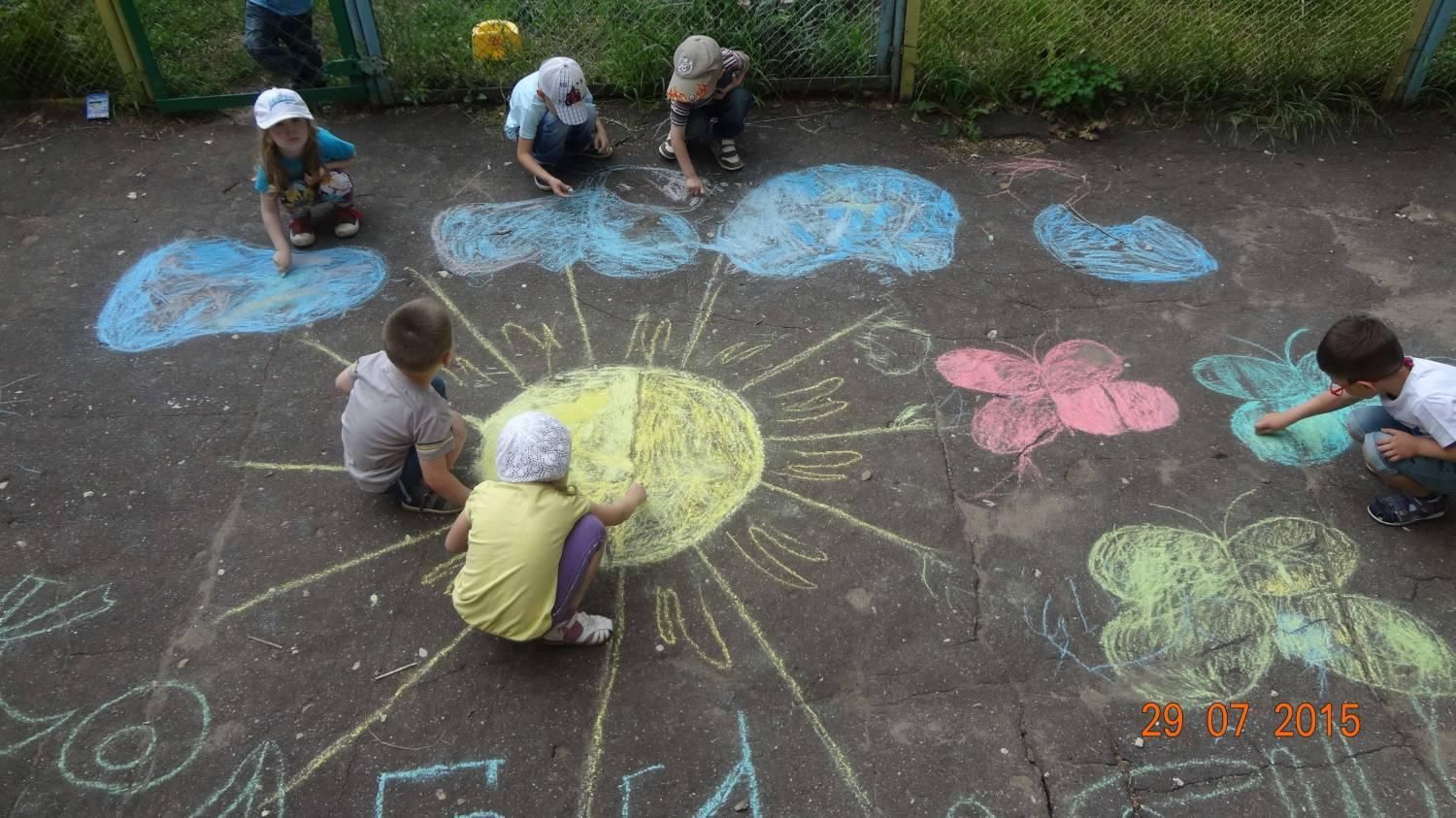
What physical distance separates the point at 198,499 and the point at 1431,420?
3901mm

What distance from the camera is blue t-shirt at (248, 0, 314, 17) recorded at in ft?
16.0

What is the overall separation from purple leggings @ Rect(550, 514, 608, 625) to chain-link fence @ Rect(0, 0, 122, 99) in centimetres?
439

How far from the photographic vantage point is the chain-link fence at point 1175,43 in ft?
16.5

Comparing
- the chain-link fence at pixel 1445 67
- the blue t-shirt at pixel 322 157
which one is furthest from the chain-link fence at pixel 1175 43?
the blue t-shirt at pixel 322 157

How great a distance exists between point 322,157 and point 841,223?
7.71 ft

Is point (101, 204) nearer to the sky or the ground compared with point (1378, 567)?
nearer to the sky

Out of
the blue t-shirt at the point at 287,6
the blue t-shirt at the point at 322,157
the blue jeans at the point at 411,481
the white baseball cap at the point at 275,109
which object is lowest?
the blue jeans at the point at 411,481

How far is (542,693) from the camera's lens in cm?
264

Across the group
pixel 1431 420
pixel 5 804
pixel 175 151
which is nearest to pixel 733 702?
pixel 5 804

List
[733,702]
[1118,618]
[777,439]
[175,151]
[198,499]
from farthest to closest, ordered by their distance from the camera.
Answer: [175,151]
[777,439]
[198,499]
[1118,618]
[733,702]

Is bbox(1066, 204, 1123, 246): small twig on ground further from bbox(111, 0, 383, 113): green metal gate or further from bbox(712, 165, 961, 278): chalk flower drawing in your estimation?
bbox(111, 0, 383, 113): green metal gate

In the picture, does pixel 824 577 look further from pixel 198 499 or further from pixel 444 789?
pixel 198 499

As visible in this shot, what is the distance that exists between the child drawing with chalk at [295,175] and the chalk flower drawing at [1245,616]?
344 cm

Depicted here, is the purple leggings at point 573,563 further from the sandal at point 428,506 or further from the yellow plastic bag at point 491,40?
the yellow plastic bag at point 491,40
